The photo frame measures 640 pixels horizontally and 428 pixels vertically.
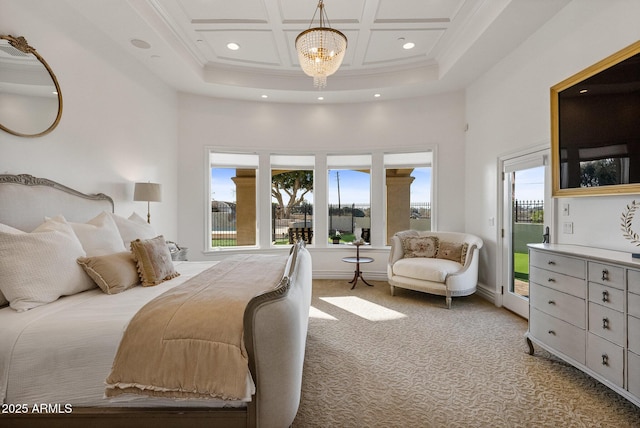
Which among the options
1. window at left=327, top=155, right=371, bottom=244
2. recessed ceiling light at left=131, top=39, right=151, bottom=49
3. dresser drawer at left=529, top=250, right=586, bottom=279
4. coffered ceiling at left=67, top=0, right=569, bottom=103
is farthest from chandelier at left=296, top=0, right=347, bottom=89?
window at left=327, top=155, right=371, bottom=244

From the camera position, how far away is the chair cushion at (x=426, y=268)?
13.2 ft

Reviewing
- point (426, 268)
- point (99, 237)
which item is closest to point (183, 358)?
point (99, 237)

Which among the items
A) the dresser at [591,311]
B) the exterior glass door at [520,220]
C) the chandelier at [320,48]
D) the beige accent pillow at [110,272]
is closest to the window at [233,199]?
the chandelier at [320,48]

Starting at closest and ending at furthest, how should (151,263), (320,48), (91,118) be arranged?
1. (151,263)
2. (320,48)
3. (91,118)

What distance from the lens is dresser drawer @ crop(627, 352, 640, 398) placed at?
1765 mm

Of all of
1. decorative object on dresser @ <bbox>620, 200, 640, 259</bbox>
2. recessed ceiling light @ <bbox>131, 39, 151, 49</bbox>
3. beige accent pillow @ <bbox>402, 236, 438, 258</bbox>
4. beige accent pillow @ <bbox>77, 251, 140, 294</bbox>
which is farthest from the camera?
beige accent pillow @ <bbox>402, 236, 438, 258</bbox>

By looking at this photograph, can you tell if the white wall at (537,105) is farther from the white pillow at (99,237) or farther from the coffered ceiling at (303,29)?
the white pillow at (99,237)

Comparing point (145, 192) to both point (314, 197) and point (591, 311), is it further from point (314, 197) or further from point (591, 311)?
point (591, 311)

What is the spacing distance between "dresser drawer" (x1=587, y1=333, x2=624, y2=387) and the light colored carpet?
0.77ft

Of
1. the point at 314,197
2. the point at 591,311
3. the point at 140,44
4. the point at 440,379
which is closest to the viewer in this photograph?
the point at 591,311

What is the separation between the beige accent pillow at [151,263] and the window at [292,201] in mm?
3158

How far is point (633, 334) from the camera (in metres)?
1.80

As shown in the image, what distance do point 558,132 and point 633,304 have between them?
5.83 feet

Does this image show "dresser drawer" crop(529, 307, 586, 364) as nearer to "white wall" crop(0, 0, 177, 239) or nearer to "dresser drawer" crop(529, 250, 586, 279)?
"dresser drawer" crop(529, 250, 586, 279)
